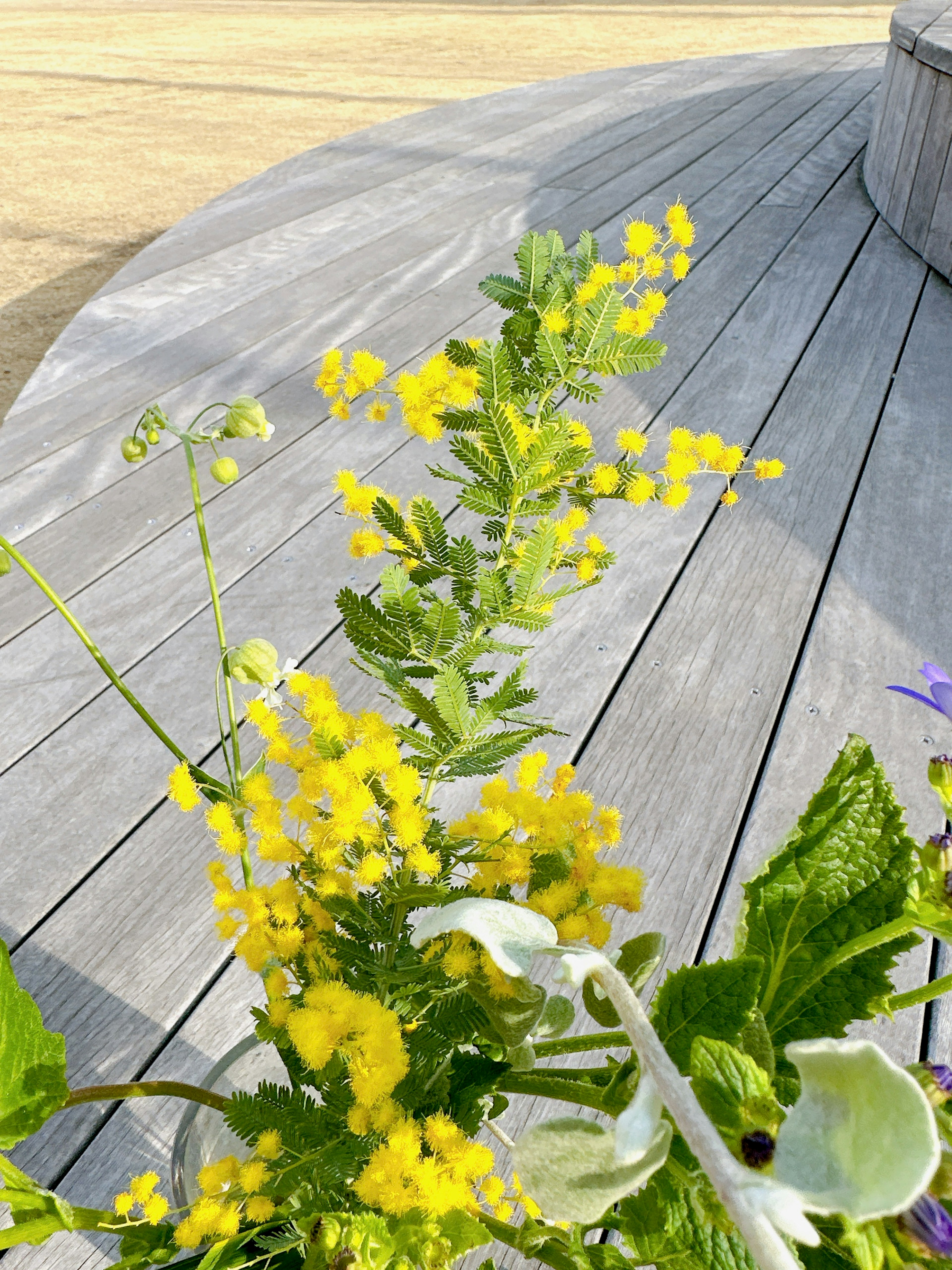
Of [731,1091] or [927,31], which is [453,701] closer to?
[731,1091]

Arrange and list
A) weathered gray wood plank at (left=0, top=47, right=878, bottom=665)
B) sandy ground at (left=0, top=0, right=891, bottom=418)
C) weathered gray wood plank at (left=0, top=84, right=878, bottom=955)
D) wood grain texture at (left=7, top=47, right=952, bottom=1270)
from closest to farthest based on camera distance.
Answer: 1. wood grain texture at (left=7, top=47, right=952, bottom=1270)
2. weathered gray wood plank at (left=0, top=84, right=878, bottom=955)
3. weathered gray wood plank at (left=0, top=47, right=878, bottom=665)
4. sandy ground at (left=0, top=0, right=891, bottom=418)

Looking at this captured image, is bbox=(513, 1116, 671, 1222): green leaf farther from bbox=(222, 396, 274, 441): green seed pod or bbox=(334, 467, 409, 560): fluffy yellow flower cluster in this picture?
bbox=(222, 396, 274, 441): green seed pod

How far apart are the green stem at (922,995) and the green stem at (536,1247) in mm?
131

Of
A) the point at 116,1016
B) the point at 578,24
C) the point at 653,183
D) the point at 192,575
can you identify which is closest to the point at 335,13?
the point at 578,24

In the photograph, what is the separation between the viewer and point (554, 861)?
1.21 feet

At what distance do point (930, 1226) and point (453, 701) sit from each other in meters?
0.19

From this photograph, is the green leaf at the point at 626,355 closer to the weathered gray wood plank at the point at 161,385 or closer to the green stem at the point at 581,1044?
the green stem at the point at 581,1044

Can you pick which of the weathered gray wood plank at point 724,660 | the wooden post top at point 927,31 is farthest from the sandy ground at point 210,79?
the wooden post top at point 927,31

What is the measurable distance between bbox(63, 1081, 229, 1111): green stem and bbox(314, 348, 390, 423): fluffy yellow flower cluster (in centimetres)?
25

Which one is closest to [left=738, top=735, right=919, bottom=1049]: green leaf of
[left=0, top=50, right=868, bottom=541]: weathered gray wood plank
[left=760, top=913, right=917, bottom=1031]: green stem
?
[left=760, top=913, right=917, bottom=1031]: green stem

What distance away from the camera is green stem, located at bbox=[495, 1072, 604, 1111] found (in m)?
0.33

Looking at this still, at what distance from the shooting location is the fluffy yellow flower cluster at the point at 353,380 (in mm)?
368

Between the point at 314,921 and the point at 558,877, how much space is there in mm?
84

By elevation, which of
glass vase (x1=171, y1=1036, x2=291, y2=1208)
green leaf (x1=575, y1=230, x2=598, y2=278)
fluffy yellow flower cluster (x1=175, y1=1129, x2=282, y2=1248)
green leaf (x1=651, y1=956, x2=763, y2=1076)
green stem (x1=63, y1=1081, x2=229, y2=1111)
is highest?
green leaf (x1=575, y1=230, x2=598, y2=278)
